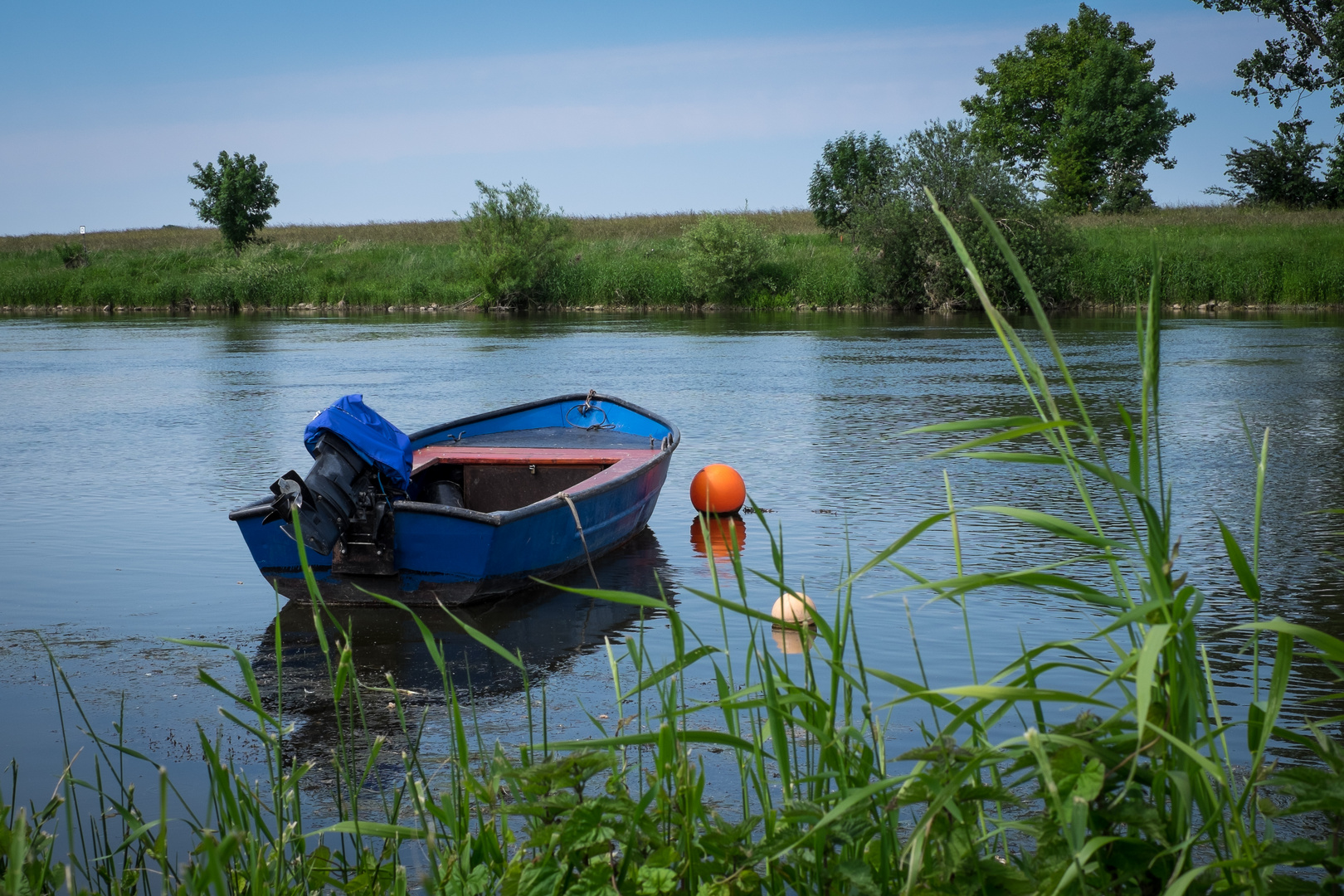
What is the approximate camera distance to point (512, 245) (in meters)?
43.0

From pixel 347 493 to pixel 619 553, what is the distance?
2222 mm

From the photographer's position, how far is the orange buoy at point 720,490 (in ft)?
27.6

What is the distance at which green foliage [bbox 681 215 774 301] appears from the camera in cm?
3994

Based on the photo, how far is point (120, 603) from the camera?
20.7 ft

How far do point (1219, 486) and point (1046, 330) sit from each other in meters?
8.05

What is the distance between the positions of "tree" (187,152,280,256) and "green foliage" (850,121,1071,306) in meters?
32.9

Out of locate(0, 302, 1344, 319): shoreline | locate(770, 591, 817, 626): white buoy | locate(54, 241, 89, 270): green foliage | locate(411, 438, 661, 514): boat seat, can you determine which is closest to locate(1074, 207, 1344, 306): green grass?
locate(0, 302, 1344, 319): shoreline

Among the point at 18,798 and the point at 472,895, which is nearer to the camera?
the point at 472,895

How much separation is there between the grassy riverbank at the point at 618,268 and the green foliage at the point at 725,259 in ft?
1.87

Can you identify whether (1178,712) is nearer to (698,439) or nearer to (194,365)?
(698,439)

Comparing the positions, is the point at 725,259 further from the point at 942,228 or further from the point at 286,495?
the point at 286,495

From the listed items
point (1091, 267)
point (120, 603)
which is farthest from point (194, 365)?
point (1091, 267)

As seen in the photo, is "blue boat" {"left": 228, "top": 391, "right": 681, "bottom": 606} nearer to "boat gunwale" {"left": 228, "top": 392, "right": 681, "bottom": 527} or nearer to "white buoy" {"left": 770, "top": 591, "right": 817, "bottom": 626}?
"boat gunwale" {"left": 228, "top": 392, "right": 681, "bottom": 527}

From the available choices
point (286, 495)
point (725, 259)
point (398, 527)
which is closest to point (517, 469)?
point (398, 527)
